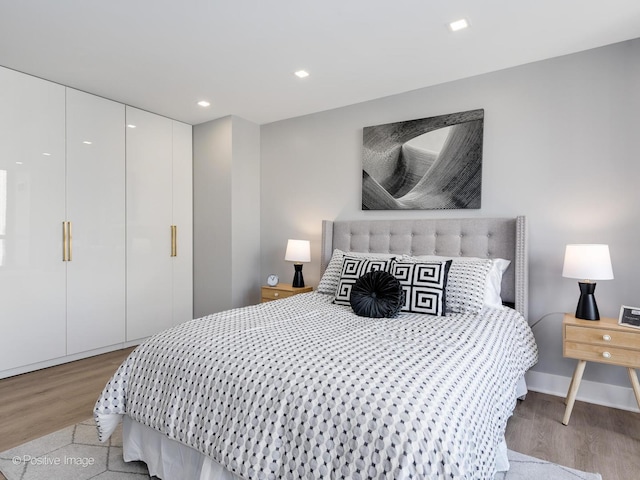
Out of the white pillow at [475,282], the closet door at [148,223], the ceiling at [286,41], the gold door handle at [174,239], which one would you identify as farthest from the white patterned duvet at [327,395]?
the gold door handle at [174,239]

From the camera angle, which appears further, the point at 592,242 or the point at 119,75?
the point at 119,75

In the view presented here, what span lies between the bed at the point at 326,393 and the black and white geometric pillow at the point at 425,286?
36 mm

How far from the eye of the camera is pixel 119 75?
3.10 meters

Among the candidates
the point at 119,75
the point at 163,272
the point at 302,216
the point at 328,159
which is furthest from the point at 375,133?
the point at 163,272

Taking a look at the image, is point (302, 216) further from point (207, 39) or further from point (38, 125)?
point (38, 125)

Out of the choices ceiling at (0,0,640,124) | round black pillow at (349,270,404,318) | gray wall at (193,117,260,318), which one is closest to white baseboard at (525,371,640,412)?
round black pillow at (349,270,404,318)

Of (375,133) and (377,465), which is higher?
(375,133)

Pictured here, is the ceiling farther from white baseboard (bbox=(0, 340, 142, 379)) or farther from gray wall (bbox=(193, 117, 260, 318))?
white baseboard (bbox=(0, 340, 142, 379))

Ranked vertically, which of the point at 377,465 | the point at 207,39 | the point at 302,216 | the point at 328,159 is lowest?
the point at 377,465

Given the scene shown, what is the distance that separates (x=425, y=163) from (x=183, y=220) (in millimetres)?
2732

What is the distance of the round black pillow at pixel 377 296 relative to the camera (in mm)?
2369

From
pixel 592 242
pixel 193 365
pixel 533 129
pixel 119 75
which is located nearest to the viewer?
pixel 193 365

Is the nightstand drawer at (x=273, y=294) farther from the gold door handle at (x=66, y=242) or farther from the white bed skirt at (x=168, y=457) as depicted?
the white bed skirt at (x=168, y=457)

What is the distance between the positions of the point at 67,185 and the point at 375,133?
111 inches
